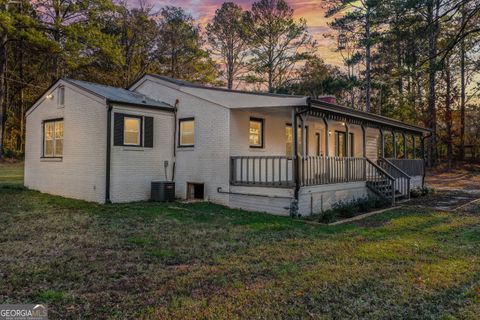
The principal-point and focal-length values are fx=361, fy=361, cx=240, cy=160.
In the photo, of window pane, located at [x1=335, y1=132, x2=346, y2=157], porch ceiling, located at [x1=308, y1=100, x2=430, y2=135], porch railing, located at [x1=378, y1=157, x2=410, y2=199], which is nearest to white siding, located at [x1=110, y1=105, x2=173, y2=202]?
porch ceiling, located at [x1=308, y1=100, x2=430, y2=135]

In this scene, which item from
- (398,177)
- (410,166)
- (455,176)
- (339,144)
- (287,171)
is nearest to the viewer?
(287,171)

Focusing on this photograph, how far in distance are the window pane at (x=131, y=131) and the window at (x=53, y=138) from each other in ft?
9.70

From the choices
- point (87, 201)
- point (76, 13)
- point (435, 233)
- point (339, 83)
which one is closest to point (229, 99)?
point (87, 201)

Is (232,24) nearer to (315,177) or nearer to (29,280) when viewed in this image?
(315,177)

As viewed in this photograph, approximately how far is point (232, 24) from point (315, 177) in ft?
80.4

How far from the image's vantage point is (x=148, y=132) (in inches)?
480

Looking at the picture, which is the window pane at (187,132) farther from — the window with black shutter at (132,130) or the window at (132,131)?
the window at (132,131)

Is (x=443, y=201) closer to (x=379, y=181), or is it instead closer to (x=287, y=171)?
(x=379, y=181)

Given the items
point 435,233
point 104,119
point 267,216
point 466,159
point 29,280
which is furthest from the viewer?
point 466,159

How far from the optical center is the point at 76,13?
86.0 ft

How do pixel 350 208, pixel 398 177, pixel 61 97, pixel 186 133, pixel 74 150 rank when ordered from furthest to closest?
pixel 398 177
pixel 61 97
pixel 186 133
pixel 74 150
pixel 350 208

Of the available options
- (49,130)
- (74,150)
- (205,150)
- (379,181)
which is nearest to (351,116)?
(379,181)

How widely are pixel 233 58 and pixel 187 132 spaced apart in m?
21.6

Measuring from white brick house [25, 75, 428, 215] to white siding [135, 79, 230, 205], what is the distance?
0.11 ft
